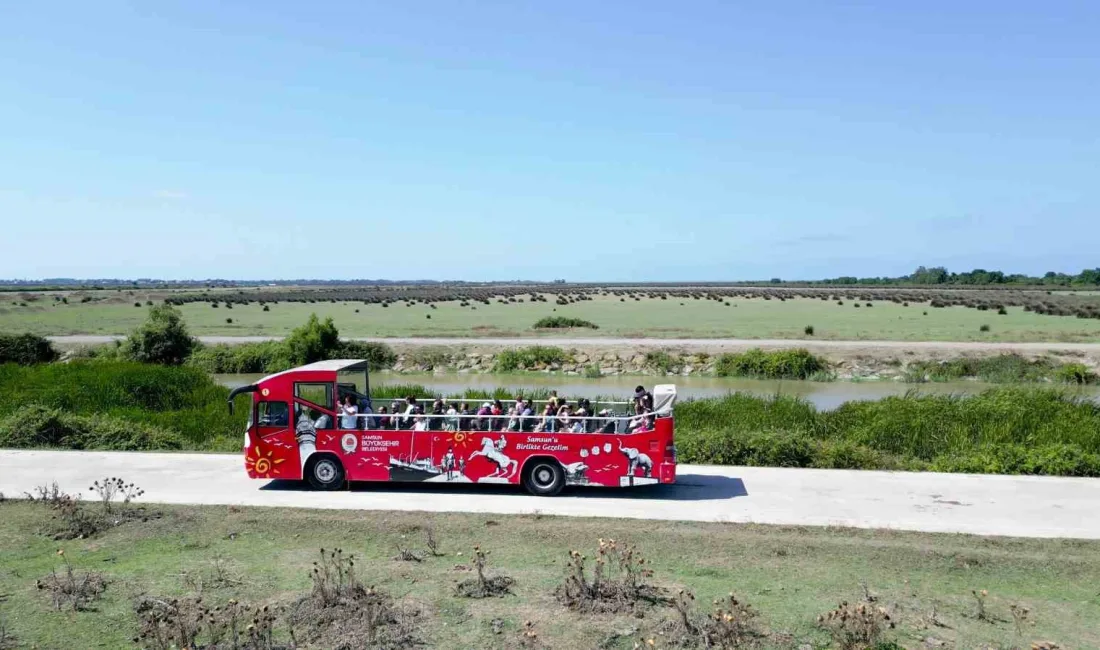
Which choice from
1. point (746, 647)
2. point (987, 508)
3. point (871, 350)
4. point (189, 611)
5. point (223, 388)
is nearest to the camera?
point (746, 647)

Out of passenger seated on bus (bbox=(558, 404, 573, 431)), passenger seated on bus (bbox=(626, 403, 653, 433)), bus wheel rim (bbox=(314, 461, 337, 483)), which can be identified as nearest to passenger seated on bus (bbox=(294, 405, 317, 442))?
bus wheel rim (bbox=(314, 461, 337, 483))

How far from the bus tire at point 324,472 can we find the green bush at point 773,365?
1060 inches

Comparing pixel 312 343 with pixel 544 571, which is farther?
pixel 312 343

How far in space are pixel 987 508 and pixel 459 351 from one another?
33.1 meters

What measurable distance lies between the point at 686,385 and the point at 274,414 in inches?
944

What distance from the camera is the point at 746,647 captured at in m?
7.93

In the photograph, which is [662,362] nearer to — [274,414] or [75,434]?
[75,434]

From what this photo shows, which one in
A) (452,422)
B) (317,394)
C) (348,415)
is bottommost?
(452,422)

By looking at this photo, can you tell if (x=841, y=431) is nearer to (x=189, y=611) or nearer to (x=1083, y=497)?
(x=1083, y=497)

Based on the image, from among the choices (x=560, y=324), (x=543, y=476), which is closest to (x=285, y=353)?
(x=560, y=324)

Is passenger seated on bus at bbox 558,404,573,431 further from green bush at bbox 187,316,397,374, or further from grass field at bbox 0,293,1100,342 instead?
grass field at bbox 0,293,1100,342

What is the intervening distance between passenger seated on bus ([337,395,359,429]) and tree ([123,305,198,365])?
2882 cm

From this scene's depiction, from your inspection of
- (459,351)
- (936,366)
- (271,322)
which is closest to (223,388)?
(459,351)

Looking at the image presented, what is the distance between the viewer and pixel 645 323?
67.4 m
